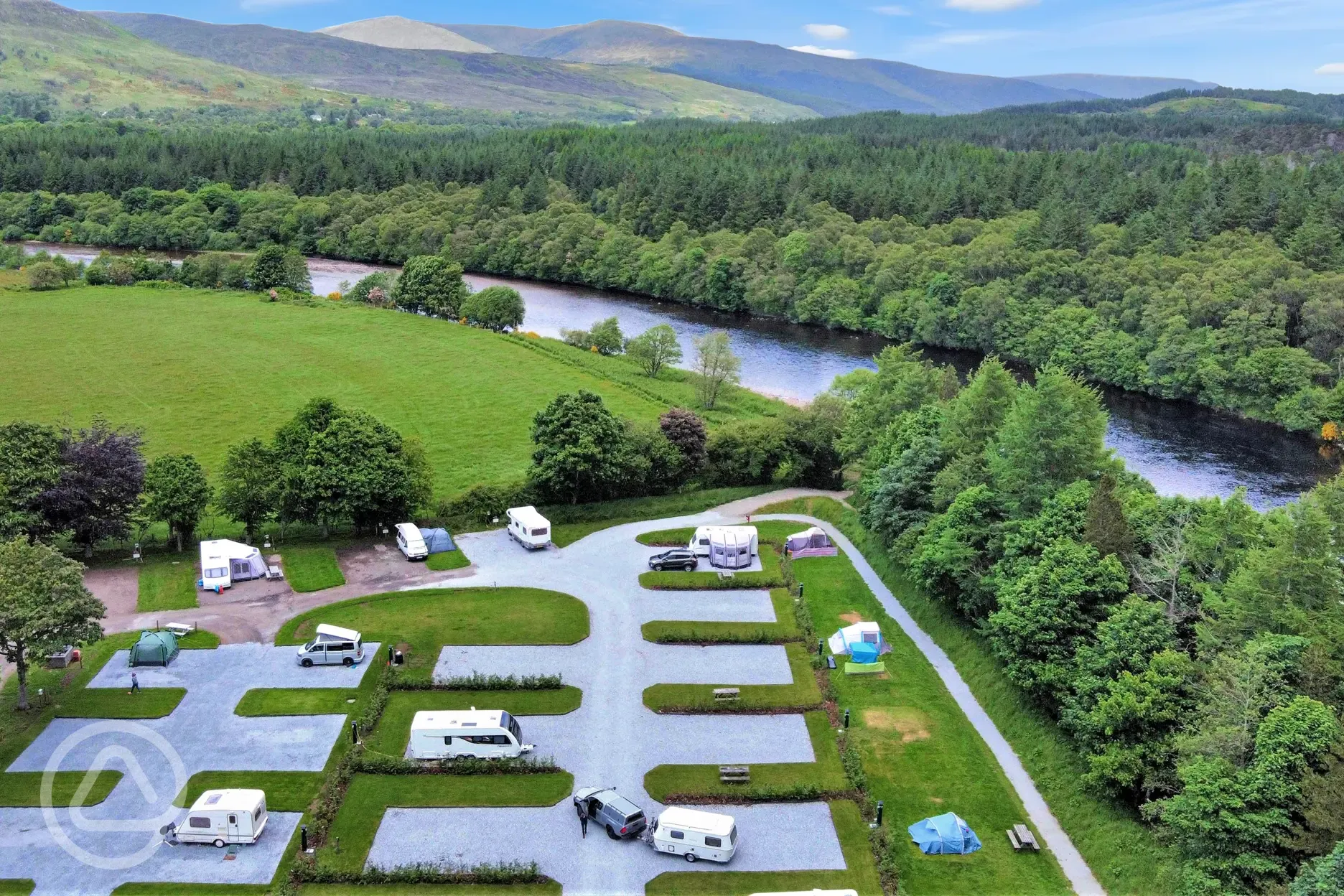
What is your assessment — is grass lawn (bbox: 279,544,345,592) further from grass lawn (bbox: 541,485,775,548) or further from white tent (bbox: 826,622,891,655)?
white tent (bbox: 826,622,891,655)

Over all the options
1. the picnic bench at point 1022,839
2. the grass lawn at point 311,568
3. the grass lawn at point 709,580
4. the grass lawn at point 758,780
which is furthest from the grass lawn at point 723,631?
the grass lawn at point 311,568

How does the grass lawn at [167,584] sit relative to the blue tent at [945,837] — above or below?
below

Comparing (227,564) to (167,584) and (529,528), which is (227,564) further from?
(529,528)

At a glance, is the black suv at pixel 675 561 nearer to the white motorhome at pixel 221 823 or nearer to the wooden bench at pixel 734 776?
the wooden bench at pixel 734 776

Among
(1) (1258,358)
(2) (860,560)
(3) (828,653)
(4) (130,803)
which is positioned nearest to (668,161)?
(1) (1258,358)

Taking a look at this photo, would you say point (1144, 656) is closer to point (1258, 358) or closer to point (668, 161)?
point (1258, 358)

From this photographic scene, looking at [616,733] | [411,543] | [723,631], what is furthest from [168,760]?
[723,631]
